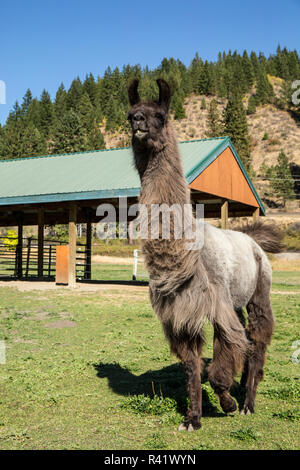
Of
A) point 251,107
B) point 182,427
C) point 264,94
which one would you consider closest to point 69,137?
point 251,107

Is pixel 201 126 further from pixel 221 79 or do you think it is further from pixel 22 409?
pixel 22 409

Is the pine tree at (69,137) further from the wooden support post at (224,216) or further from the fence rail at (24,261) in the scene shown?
the wooden support post at (224,216)

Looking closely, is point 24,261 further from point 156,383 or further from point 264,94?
point 264,94

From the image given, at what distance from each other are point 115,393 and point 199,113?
112 metres

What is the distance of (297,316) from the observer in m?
10.6

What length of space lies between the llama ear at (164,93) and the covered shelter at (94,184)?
10687 mm

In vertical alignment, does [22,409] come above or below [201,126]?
below

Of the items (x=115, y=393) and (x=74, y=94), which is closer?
(x=115, y=393)

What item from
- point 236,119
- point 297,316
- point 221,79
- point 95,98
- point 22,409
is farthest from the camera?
point 221,79

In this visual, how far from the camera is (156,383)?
539 cm

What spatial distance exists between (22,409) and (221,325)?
7.31 ft

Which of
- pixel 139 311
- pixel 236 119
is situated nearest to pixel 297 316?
pixel 139 311

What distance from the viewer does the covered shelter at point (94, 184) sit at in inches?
638
